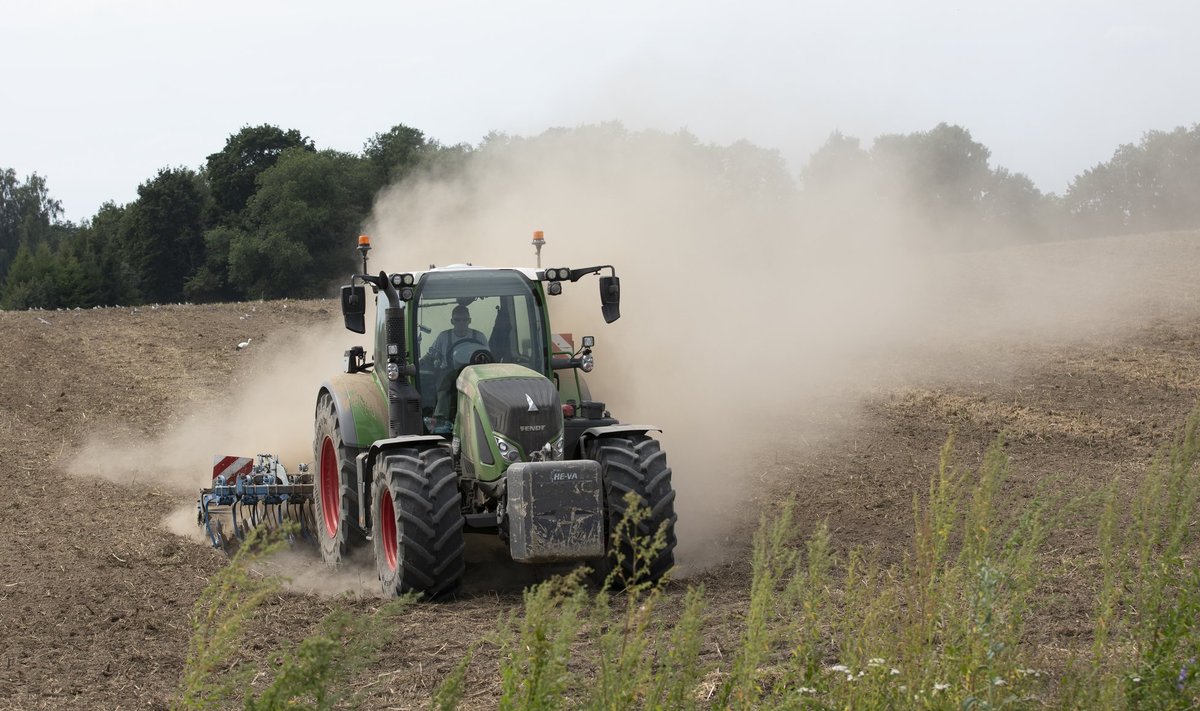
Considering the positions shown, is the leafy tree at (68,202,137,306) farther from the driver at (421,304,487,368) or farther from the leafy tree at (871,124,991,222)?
the driver at (421,304,487,368)

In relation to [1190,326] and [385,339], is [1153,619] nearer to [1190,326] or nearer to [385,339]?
[385,339]

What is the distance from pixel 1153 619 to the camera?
5234 millimetres

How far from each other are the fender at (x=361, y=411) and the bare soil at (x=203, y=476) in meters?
1.25

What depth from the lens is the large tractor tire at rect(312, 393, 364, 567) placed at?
409 inches

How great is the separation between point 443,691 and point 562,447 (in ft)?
16.7

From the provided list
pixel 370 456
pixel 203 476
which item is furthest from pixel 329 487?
pixel 203 476

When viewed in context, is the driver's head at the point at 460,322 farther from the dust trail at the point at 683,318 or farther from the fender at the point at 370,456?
the dust trail at the point at 683,318

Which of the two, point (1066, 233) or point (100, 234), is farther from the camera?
point (100, 234)

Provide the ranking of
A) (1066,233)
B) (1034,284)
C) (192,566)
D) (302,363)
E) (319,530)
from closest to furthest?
(192,566)
(319,530)
(302,363)
(1034,284)
(1066,233)

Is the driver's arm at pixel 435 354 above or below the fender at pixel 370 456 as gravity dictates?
above

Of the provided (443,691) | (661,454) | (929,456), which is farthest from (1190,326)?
(443,691)

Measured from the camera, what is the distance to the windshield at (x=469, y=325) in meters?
10.2

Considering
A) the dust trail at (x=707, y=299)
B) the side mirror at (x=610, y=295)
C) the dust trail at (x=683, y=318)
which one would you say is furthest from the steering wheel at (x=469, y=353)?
the dust trail at (x=707, y=299)

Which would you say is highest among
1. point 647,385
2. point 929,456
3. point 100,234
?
point 100,234
